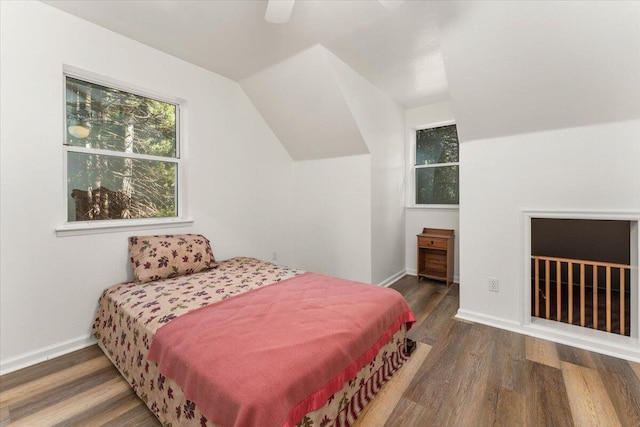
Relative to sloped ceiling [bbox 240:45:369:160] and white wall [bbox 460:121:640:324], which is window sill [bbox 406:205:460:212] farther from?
sloped ceiling [bbox 240:45:369:160]

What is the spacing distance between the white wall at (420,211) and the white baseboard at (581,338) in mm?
1325

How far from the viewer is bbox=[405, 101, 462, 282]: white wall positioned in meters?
3.78

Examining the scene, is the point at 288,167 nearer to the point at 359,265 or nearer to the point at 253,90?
the point at 253,90

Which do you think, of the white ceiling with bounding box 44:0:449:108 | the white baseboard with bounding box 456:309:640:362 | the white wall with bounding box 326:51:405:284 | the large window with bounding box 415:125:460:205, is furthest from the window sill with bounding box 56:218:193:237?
the large window with bounding box 415:125:460:205

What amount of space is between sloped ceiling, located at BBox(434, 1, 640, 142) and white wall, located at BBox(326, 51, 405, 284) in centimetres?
102

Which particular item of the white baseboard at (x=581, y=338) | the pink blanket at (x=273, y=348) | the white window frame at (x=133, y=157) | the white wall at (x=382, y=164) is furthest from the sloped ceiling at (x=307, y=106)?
the white baseboard at (x=581, y=338)

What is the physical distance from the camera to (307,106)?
3064 millimetres

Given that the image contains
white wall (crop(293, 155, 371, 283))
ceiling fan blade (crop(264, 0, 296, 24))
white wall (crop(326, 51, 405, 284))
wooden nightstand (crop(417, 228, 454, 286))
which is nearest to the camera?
ceiling fan blade (crop(264, 0, 296, 24))

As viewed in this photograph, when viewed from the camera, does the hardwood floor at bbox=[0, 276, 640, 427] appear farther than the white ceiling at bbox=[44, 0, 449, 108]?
No

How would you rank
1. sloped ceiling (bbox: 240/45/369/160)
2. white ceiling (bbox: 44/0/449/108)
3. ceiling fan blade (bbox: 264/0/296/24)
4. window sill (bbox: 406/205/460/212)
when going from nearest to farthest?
ceiling fan blade (bbox: 264/0/296/24), white ceiling (bbox: 44/0/449/108), sloped ceiling (bbox: 240/45/369/160), window sill (bbox: 406/205/460/212)

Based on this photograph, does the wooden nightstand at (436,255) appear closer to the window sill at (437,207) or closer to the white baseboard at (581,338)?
the window sill at (437,207)

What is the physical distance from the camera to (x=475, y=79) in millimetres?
2152

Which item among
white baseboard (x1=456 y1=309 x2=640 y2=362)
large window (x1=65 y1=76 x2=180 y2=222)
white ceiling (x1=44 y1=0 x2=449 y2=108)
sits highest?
white ceiling (x1=44 y1=0 x2=449 y2=108)

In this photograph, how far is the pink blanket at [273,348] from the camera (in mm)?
1012
